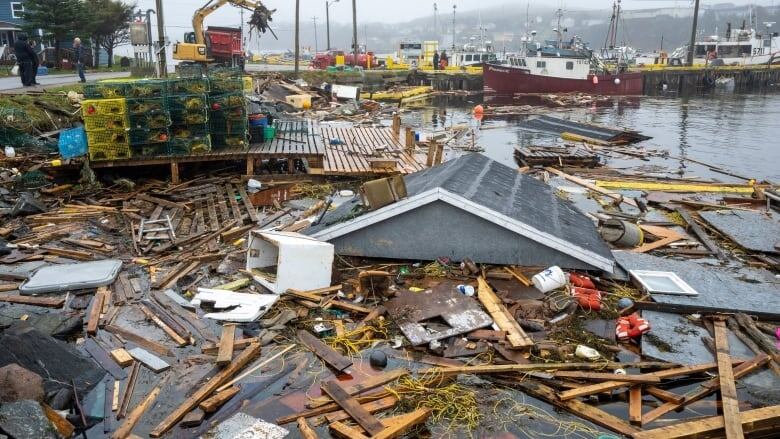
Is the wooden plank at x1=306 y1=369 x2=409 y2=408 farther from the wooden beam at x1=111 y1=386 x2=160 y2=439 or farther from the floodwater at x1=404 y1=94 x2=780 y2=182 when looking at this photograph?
the floodwater at x1=404 y1=94 x2=780 y2=182

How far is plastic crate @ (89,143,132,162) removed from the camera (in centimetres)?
1248

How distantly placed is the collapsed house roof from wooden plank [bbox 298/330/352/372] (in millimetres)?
2068

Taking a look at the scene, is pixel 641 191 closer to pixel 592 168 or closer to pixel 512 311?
pixel 592 168

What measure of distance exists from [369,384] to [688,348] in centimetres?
364

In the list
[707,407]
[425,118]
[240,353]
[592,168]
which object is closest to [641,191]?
[592,168]

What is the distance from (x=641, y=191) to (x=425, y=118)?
19.6 metres

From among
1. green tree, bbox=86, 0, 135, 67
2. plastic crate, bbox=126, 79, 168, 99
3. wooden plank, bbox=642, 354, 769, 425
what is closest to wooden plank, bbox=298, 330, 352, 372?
wooden plank, bbox=642, 354, 769, 425

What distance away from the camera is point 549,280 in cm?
756

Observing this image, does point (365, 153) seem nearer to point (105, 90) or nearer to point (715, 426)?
point (105, 90)

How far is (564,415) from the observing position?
545 cm

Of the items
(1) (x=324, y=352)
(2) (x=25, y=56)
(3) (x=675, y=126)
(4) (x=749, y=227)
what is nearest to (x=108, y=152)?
(1) (x=324, y=352)

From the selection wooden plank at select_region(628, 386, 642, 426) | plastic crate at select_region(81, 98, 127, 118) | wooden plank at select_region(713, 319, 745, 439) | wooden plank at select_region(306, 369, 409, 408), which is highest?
plastic crate at select_region(81, 98, 127, 118)

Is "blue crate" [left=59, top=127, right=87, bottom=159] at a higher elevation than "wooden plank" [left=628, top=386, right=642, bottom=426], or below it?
higher

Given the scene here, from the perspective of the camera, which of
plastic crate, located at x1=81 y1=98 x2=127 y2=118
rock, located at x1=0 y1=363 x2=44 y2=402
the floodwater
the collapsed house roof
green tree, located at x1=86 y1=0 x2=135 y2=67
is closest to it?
rock, located at x1=0 y1=363 x2=44 y2=402
